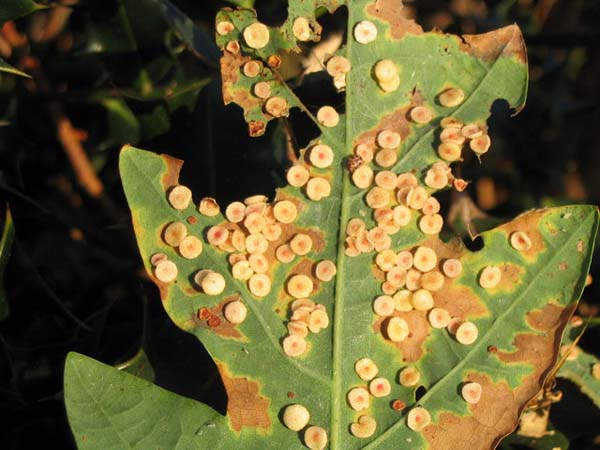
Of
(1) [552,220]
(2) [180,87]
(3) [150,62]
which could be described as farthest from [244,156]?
Answer: (1) [552,220]

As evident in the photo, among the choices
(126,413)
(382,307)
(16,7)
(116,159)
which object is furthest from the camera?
(116,159)

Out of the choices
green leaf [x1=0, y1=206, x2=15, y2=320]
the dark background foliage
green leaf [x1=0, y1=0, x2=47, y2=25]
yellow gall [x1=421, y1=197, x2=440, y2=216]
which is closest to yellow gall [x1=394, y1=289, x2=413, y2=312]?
yellow gall [x1=421, y1=197, x2=440, y2=216]

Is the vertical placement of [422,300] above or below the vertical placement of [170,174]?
below

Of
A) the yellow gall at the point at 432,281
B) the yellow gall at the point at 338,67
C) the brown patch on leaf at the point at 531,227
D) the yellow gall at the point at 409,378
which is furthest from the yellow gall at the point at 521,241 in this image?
the yellow gall at the point at 338,67

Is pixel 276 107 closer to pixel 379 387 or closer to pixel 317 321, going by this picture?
pixel 317 321

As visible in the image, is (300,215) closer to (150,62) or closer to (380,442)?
(380,442)

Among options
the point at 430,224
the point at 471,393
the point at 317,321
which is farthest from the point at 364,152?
the point at 471,393

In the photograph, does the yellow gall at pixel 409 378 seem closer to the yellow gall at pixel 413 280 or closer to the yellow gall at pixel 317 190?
the yellow gall at pixel 413 280
